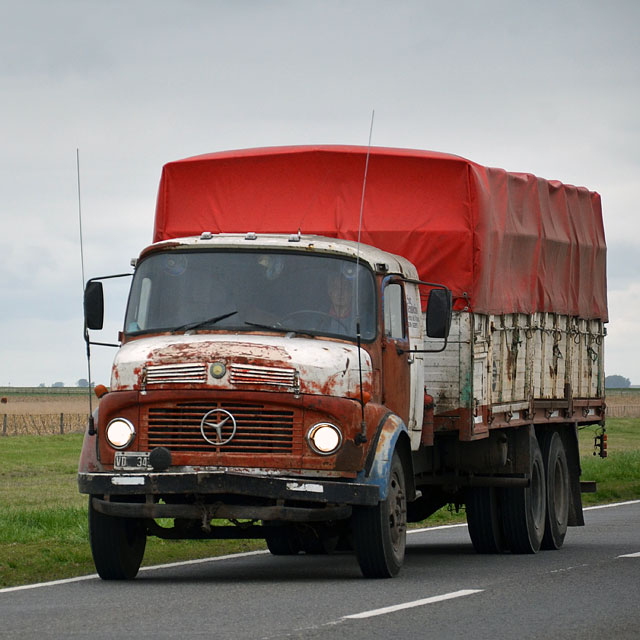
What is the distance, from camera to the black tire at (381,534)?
12.4 metres

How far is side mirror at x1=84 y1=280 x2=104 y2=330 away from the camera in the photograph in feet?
43.2

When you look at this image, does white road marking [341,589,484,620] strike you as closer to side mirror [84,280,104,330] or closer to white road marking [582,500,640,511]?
side mirror [84,280,104,330]

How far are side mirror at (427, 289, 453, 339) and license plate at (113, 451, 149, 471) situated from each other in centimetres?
253

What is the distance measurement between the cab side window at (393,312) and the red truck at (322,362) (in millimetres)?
25

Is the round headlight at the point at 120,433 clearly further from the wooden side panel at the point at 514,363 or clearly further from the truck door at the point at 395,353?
the wooden side panel at the point at 514,363

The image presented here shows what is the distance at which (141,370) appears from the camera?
1233 cm

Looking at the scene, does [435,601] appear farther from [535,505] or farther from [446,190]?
[535,505]

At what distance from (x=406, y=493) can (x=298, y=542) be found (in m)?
3.33

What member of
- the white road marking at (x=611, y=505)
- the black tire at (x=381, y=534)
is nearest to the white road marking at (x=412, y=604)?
the black tire at (x=381, y=534)

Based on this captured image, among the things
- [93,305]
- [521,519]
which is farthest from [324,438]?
[521,519]

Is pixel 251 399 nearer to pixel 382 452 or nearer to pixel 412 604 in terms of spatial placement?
pixel 382 452

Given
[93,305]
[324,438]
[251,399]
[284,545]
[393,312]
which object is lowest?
[284,545]

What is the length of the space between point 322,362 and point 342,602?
220 centimetres

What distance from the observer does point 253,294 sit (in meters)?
12.8
